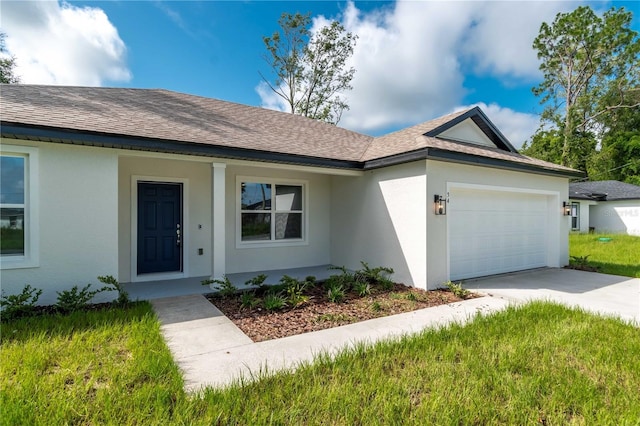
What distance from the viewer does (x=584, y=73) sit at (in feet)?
95.4

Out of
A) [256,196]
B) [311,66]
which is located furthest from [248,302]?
[311,66]

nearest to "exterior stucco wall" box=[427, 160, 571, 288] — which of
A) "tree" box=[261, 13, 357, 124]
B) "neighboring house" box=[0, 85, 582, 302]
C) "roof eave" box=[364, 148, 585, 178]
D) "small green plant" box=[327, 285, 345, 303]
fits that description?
"neighboring house" box=[0, 85, 582, 302]

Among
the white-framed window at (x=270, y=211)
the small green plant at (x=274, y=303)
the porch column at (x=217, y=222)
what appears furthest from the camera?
the white-framed window at (x=270, y=211)

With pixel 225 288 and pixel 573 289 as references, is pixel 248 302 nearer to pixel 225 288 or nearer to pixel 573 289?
pixel 225 288

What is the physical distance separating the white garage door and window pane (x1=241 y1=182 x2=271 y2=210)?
16.4 ft

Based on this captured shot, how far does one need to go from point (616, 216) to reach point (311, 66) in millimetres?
24973

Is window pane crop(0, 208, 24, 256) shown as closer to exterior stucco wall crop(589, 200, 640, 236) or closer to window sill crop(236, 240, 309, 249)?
window sill crop(236, 240, 309, 249)

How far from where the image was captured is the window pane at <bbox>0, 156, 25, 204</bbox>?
5266 mm

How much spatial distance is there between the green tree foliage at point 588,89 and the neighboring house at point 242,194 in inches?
1009

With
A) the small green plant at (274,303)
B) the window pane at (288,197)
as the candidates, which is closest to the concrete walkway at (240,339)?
the small green plant at (274,303)

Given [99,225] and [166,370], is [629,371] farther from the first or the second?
[99,225]

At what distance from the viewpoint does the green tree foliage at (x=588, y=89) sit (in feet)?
90.4

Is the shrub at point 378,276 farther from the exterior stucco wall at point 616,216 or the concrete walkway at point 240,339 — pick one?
the exterior stucco wall at point 616,216

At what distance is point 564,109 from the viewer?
98.0 feet
